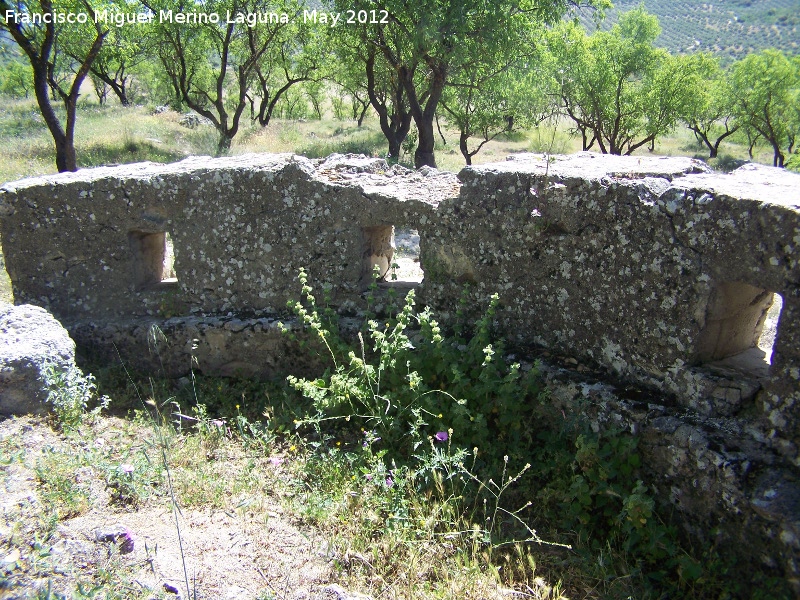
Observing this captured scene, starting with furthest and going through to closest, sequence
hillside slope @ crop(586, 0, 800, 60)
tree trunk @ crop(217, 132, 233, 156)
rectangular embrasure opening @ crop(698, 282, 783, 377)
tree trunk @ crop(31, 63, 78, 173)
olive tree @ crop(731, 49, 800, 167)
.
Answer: hillside slope @ crop(586, 0, 800, 60), olive tree @ crop(731, 49, 800, 167), tree trunk @ crop(217, 132, 233, 156), tree trunk @ crop(31, 63, 78, 173), rectangular embrasure opening @ crop(698, 282, 783, 377)

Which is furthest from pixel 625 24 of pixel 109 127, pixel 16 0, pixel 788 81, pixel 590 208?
pixel 590 208

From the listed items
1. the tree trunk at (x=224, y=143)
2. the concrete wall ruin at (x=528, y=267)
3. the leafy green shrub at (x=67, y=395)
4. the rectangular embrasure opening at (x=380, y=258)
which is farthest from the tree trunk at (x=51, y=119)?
the rectangular embrasure opening at (x=380, y=258)

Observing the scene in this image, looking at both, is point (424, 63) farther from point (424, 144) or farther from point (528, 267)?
point (528, 267)

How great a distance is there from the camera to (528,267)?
390cm

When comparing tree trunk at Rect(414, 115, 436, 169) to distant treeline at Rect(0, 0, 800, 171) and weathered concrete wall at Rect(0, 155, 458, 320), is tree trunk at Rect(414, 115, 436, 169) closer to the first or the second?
distant treeline at Rect(0, 0, 800, 171)

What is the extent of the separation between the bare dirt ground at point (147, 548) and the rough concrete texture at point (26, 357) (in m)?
0.65

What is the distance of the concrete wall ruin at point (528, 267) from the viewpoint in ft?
9.23

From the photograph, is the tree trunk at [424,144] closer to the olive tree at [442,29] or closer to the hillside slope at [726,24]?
the olive tree at [442,29]

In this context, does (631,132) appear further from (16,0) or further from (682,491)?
(682,491)

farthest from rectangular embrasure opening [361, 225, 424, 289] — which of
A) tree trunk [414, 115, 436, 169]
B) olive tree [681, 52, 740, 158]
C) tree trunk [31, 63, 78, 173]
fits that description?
olive tree [681, 52, 740, 158]

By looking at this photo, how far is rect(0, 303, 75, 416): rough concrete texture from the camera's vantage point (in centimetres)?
404

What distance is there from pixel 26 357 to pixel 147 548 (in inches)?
82.7

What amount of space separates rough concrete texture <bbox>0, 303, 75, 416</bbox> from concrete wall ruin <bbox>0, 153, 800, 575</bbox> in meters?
0.74

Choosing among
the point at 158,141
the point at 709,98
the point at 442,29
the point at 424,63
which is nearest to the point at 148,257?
the point at 442,29
